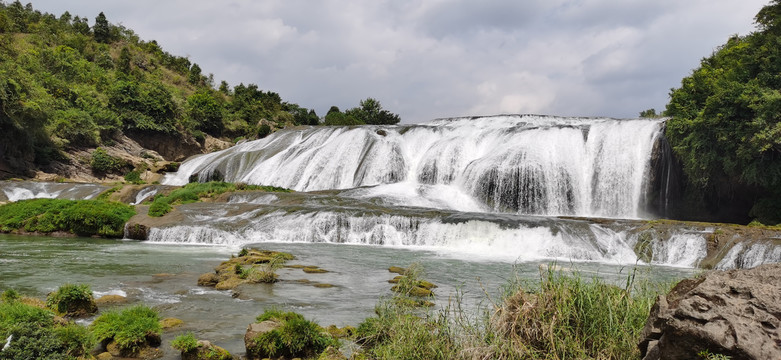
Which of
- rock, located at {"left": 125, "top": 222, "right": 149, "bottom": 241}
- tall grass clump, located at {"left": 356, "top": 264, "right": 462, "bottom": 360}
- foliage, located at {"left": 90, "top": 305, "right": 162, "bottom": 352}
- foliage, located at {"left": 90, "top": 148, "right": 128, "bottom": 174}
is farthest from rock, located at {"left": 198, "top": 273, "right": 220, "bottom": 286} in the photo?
foliage, located at {"left": 90, "top": 148, "right": 128, "bottom": 174}

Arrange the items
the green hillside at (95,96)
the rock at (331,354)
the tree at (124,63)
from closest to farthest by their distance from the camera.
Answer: the rock at (331,354)
the green hillside at (95,96)
the tree at (124,63)

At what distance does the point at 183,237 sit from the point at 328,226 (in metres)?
5.91

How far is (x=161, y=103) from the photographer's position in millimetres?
54156

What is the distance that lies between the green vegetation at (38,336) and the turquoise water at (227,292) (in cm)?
104

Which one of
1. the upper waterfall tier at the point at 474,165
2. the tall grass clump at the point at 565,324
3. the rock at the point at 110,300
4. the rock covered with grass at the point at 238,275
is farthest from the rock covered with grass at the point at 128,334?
the upper waterfall tier at the point at 474,165

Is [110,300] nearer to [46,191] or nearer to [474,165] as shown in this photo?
[474,165]

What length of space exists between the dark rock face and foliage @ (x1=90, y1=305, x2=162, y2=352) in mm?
5562

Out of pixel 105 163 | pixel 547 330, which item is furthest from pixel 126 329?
pixel 105 163

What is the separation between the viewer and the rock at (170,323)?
7.13 meters

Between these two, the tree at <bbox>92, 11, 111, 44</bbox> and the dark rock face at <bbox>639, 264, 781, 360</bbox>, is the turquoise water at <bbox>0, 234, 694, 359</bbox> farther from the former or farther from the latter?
the tree at <bbox>92, 11, 111, 44</bbox>

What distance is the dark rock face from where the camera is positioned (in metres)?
3.34

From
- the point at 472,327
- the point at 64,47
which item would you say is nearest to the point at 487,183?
the point at 472,327

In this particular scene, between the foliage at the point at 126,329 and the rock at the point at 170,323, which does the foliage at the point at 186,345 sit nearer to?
the foliage at the point at 126,329

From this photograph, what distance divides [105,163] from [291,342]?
4429cm
